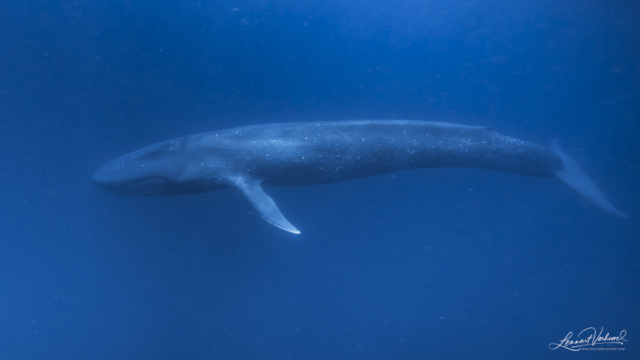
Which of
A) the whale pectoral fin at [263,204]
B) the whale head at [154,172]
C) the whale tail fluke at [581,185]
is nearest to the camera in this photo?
the whale pectoral fin at [263,204]

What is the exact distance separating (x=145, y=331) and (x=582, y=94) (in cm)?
1731

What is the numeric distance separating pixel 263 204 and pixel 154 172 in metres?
2.01

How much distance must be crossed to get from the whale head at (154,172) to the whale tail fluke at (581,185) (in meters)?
7.94

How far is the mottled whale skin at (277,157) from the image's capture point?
576cm

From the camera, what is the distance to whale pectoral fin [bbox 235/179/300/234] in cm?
541

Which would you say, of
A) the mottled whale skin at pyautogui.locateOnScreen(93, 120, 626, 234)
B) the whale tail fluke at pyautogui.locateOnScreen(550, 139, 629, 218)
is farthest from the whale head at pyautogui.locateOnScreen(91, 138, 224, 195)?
the whale tail fluke at pyautogui.locateOnScreen(550, 139, 629, 218)

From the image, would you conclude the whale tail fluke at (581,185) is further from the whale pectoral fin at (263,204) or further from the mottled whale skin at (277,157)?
the whale pectoral fin at (263,204)

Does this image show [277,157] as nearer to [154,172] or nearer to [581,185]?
[154,172]

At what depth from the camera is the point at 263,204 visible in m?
5.62

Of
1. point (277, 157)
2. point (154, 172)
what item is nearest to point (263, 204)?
point (277, 157)

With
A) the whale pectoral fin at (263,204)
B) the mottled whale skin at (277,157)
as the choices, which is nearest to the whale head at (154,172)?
the mottled whale skin at (277,157)

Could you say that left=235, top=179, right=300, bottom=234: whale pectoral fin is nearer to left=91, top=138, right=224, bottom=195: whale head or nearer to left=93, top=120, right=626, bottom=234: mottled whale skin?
left=93, top=120, right=626, bottom=234: mottled whale skin

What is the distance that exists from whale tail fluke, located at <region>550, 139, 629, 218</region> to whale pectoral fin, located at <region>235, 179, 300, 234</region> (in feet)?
21.9

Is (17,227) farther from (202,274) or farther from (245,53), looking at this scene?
(245,53)
